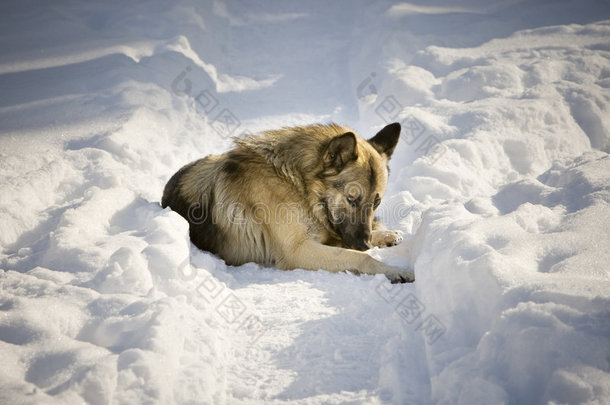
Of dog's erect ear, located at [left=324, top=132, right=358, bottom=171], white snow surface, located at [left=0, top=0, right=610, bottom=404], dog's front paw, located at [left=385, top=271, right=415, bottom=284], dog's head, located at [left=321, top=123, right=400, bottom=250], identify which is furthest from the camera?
dog's head, located at [left=321, top=123, right=400, bottom=250]

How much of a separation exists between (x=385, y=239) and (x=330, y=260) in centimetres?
86

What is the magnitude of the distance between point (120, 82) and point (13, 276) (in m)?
5.60

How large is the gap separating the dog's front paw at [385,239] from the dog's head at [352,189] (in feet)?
1.58

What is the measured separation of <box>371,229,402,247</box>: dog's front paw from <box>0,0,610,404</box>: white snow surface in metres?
0.21

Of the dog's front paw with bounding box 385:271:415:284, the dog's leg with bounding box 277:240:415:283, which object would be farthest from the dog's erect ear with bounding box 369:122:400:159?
the dog's front paw with bounding box 385:271:415:284

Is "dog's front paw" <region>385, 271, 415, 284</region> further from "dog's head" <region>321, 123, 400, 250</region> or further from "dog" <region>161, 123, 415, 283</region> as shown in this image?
"dog's head" <region>321, 123, 400, 250</region>

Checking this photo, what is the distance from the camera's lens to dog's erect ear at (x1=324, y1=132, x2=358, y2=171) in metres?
3.50

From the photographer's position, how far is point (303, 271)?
3680 mm

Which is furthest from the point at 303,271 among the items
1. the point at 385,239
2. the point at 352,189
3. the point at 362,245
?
the point at 385,239

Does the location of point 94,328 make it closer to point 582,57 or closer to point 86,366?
point 86,366

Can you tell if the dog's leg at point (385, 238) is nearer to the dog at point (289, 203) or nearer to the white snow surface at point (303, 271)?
the white snow surface at point (303, 271)

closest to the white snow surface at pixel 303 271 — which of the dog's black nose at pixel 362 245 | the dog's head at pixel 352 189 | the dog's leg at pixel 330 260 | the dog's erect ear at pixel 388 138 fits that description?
the dog's leg at pixel 330 260

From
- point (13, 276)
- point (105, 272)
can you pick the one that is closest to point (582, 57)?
point (105, 272)

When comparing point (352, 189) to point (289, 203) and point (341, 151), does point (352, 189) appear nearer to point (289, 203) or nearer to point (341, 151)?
point (341, 151)
